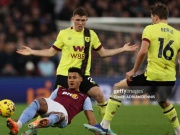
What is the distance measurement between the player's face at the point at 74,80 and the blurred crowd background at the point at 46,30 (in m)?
10.0

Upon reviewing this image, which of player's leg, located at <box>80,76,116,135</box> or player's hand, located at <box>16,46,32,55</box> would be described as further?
player's hand, located at <box>16,46,32,55</box>

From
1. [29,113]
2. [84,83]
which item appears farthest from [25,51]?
[29,113]

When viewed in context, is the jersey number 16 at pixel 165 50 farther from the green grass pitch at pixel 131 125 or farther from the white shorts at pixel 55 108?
the white shorts at pixel 55 108

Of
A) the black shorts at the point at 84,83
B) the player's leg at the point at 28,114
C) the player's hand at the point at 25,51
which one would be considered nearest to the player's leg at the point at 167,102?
the black shorts at the point at 84,83

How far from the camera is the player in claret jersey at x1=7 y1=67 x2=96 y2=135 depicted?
1035 centimetres

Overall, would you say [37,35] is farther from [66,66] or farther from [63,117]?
[63,117]

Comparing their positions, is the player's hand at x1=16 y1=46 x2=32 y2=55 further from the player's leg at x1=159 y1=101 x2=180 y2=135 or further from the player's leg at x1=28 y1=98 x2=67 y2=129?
the player's leg at x1=159 y1=101 x2=180 y2=135

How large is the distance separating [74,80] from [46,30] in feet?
42.7

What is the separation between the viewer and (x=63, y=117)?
35.1ft

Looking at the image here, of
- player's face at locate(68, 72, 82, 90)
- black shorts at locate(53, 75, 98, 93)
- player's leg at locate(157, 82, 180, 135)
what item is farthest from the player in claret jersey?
player's leg at locate(157, 82, 180, 135)

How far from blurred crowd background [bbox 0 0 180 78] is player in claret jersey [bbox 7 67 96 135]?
10.1 m

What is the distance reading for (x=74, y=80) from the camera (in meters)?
11.1

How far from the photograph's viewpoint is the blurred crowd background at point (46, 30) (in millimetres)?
21531

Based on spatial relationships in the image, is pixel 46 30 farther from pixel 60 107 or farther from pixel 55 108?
pixel 55 108
